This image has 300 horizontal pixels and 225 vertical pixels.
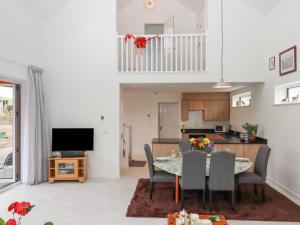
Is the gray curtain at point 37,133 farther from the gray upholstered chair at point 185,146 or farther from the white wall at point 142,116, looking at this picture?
the white wall at point 142,116

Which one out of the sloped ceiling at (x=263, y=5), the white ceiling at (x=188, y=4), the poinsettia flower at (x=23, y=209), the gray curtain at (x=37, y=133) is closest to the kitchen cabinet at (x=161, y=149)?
the gray curtain at (x=37, y=133)

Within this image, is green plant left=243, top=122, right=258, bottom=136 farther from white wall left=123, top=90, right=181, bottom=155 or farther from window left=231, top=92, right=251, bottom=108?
white wall left=123, top=90, right=181, bottom=155

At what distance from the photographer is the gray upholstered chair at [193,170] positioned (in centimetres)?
365

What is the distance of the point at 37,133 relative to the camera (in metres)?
5.32

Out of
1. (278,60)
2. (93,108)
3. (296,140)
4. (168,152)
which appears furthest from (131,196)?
(278,60)

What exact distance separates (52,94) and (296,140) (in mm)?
5406

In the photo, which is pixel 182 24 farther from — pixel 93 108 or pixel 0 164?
pixel 0 164

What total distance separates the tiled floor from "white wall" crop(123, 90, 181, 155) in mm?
3328

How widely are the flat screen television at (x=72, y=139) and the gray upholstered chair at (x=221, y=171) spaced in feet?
9.95

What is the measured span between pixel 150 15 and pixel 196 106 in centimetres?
355

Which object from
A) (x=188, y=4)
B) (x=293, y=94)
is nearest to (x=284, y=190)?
(x=293, y=94)

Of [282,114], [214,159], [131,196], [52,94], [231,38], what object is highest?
[231,38]

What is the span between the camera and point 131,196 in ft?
14.6

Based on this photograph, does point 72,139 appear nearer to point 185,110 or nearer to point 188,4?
point 185,110
